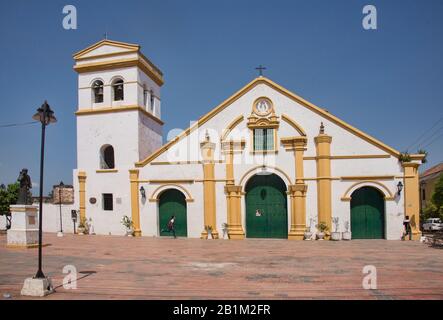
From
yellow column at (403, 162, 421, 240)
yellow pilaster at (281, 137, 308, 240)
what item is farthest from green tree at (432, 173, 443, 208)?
yellow pilaster at (281, 137, 308, 240)

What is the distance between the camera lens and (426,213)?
22.3 metres

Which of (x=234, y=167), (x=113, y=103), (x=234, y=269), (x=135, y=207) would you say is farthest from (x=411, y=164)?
(x=113, y=103)

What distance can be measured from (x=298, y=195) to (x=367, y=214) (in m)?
3.99

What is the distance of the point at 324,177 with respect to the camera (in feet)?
65.2

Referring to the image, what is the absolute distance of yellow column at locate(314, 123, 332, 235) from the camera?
1981 cm

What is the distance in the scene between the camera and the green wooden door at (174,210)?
2212 centimetres

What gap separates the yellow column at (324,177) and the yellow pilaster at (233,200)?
4.53m

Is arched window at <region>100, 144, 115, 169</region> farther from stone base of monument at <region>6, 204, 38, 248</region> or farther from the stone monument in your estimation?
stone base of monument at <region>6, 204, 38, 248</region>

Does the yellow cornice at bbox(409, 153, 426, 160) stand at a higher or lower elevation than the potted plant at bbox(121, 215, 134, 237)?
higher

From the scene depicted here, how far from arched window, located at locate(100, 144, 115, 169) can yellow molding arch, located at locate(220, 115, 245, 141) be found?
8.42m

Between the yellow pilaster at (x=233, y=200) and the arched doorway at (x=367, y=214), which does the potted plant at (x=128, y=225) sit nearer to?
the yellow pilaster at (x=233, y=200)

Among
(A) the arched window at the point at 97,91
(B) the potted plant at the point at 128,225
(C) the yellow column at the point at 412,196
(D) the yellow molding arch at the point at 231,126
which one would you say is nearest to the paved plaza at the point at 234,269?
(C) the yellow column at the point at 412,196

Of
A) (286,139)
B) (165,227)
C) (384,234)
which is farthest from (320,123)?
(165,227)

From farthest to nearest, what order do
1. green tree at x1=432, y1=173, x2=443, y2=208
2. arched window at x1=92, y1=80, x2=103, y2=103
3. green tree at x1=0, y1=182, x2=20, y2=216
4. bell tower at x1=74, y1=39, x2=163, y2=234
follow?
green tree at x1=0, y1=182, x2=20, y2=216
arched window at x1=92, y1=80, x2=103, y2=103
bell tower at x1=74, y1=39, x2=163, y2=234
green tree at x1=432, y1=173, x2=443, y2=208
